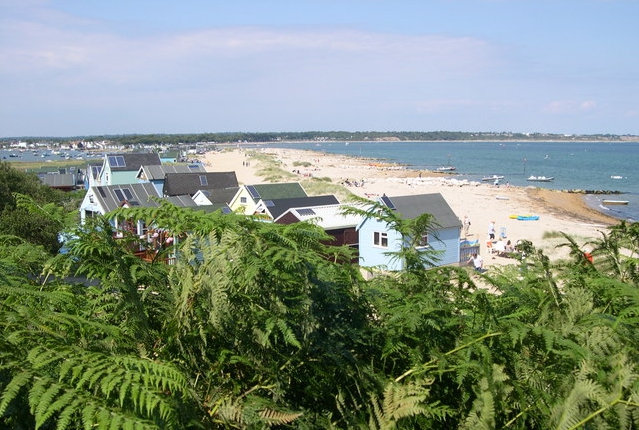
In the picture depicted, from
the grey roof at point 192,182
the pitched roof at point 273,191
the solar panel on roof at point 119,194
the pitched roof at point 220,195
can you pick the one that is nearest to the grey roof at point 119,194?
the solar panel on roof at point 119,194

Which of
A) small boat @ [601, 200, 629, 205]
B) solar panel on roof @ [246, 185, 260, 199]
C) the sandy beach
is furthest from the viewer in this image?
small boat @ [601, 200, 629, 205]

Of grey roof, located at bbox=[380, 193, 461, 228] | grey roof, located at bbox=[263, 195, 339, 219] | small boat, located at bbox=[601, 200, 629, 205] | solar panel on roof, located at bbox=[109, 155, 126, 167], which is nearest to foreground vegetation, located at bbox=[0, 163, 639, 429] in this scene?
grey roof, located at bbox=[380, 193, 461, 228]

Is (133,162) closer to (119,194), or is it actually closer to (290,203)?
(119,194)

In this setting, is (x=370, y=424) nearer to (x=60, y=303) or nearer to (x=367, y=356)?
(x=367, y=356)

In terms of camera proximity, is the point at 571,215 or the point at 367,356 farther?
the point at 571,215

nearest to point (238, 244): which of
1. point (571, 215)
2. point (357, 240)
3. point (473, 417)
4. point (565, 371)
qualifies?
point (473, 417)

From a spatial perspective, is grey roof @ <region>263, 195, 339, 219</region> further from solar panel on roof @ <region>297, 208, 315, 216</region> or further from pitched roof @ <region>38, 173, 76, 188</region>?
pitched roof @ <region>38, 173, 76, 188</region>

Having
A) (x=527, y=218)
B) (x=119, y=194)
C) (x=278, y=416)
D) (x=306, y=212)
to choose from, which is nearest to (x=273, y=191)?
(x=119, y=194)
